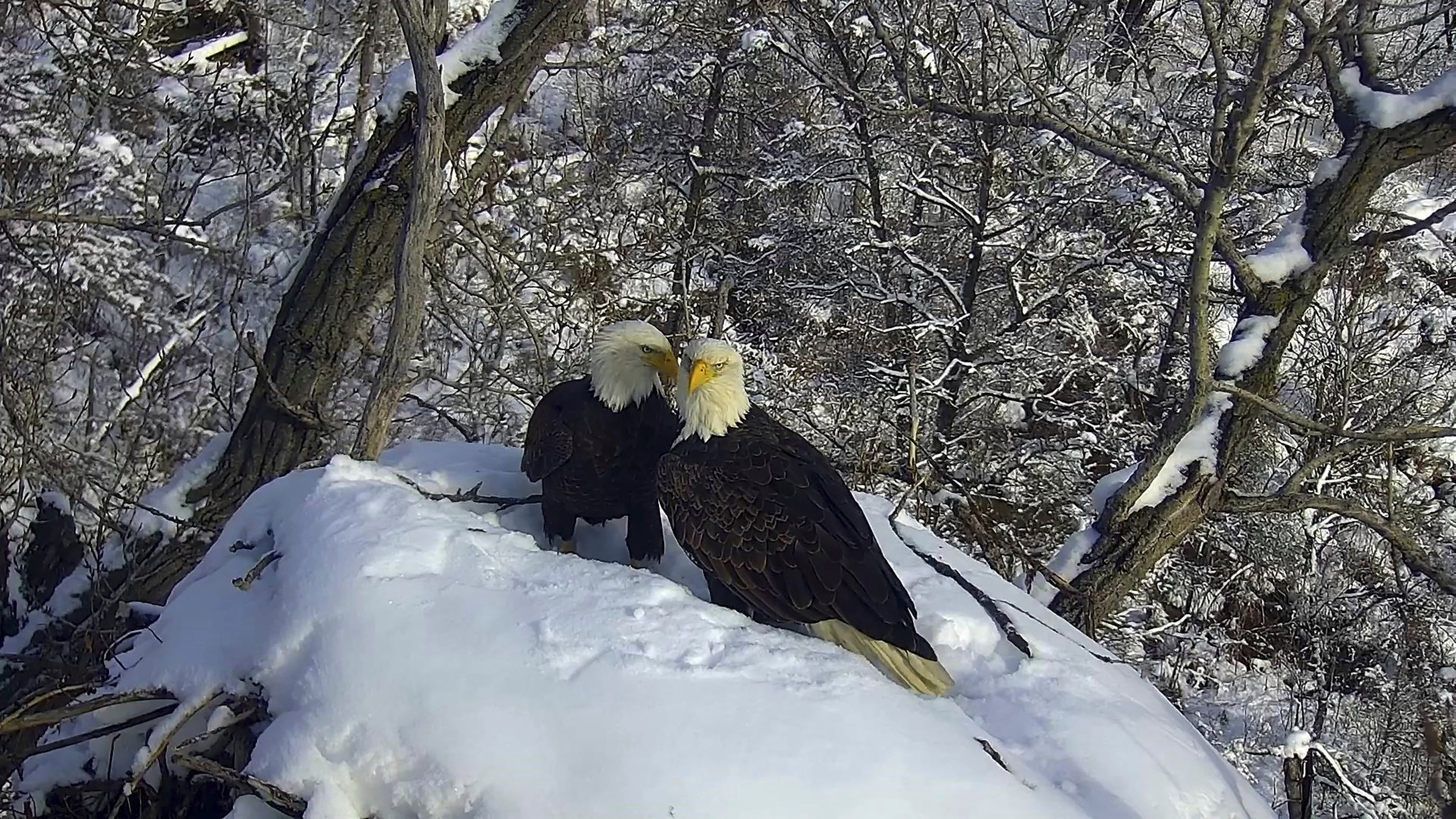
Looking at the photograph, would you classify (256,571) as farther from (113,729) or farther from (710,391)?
(710,391)

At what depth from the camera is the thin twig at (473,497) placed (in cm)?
291

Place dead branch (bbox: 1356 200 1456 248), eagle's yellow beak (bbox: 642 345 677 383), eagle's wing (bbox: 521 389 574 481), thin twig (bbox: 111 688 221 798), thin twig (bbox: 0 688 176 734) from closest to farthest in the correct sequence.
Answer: thin twig (bbox: 111 688 221 798)
thin twig (bbox: 0 688 176 734)
eagle's wing (bbox: 521 389 574 481)
eagle's yellow beak (bbox: 642 345 677 383)
dead branch (bbox: 1356 200 1456 248)

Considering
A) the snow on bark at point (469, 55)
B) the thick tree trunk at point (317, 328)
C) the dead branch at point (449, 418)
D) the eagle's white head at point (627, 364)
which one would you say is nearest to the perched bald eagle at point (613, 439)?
the eagle's white head at point (627, 364)

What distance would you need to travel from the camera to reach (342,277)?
4375mm

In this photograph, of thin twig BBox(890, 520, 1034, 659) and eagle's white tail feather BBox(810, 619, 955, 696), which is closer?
eagle's white tail feather BBox(810, 619, 955, 696)

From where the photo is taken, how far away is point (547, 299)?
18.7ft

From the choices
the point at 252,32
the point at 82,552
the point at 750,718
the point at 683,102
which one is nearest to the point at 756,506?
the point at 750,718

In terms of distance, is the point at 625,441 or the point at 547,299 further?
the point at 547,299

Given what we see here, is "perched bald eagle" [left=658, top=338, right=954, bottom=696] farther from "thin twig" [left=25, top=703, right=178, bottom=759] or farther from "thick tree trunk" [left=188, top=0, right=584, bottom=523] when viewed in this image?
"thick tree trunk" [left=188, top=0, right=584, bottom=523]

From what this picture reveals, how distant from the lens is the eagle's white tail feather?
2.38 meters

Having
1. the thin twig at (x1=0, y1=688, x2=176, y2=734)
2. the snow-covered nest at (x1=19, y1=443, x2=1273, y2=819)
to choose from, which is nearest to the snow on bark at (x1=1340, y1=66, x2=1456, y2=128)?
the snow-covered nest at (x1=19, y1=443, x2=1273, y2=819)

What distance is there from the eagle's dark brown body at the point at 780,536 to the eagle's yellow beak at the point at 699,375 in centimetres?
16

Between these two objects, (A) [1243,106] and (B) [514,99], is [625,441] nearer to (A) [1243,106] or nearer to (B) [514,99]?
(B) [514,99]

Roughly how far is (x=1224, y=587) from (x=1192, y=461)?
16.9 ft
